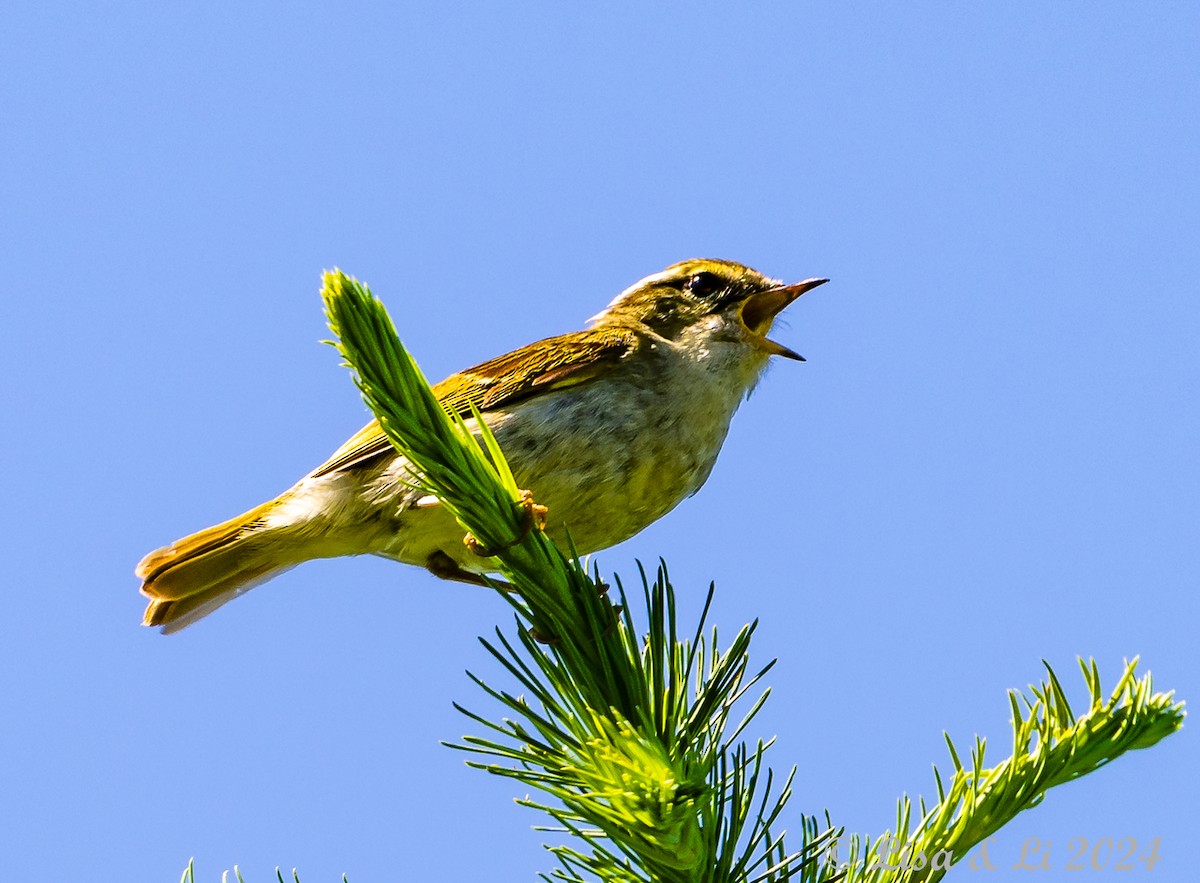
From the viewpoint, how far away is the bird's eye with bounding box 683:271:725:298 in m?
5.39

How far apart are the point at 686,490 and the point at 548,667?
2.47 metres

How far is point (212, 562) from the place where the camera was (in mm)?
4734

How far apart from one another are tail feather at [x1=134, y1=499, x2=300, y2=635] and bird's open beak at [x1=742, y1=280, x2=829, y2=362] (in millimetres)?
2151

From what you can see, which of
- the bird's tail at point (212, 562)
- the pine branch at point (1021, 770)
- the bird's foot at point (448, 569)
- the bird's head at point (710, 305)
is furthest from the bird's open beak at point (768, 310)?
the pine branch at point (1021, 770)

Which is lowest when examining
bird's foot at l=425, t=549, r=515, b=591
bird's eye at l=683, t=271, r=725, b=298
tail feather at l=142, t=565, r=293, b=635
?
bird's foot at l=425, t=549, r=515, b=591

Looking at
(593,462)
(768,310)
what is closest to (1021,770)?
(593,462)

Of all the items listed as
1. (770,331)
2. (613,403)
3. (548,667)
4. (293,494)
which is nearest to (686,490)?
(613,403)

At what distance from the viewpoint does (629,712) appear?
2.30 m

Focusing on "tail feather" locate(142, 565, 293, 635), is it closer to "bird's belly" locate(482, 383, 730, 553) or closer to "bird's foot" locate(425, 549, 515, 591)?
"bird's foot" locate(425, 549, 515, 591)

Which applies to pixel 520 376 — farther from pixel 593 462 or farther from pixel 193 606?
pixel 193 606

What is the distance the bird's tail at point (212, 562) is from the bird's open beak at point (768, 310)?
2089 mm

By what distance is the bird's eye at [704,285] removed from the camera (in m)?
5.39

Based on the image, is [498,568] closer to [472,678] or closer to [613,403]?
[472,678]

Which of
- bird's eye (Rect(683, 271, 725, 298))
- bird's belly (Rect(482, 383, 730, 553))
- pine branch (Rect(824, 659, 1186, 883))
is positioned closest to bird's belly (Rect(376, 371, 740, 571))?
bird's belly (Rect(482, 383, 730, 553))
